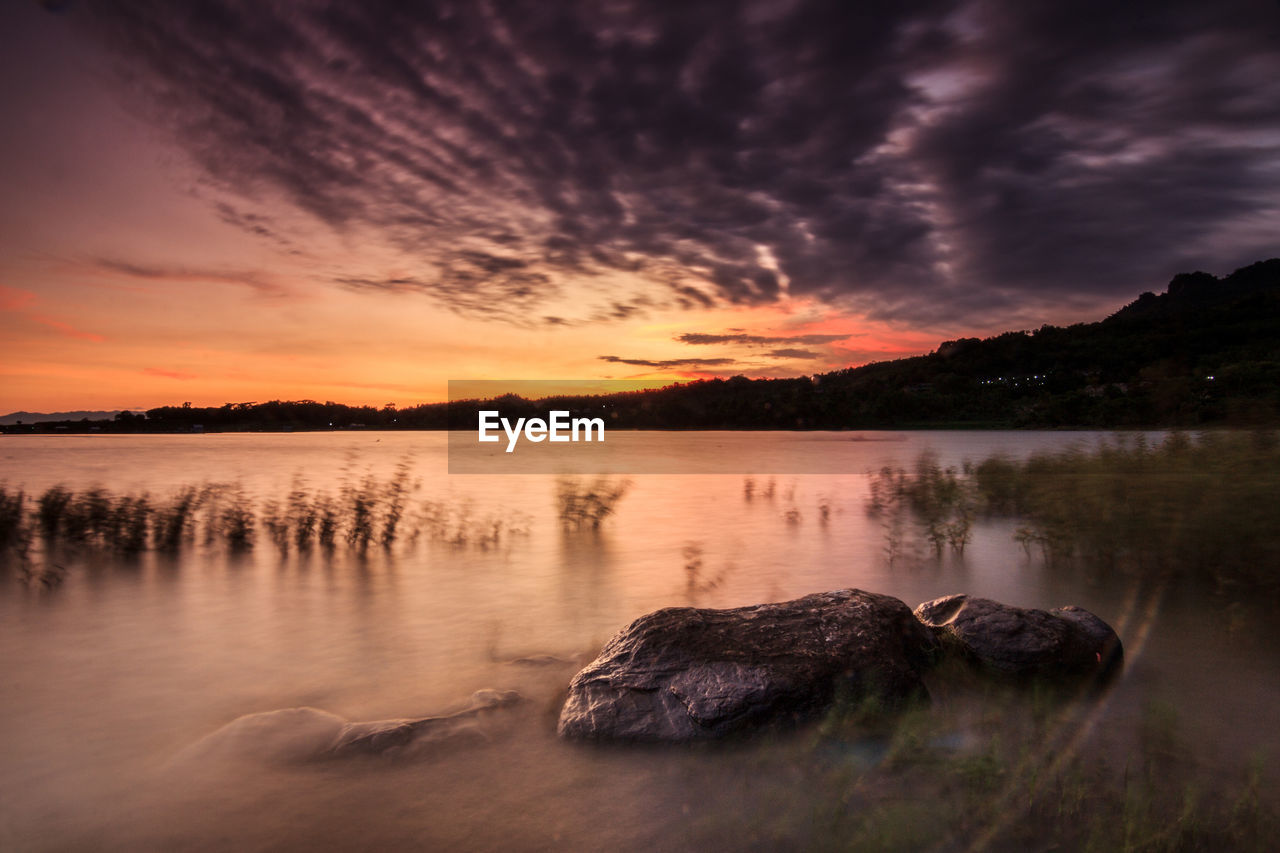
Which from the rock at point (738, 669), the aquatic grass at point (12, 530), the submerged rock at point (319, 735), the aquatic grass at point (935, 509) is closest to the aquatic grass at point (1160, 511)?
the aquatic grass at point (935, 509)

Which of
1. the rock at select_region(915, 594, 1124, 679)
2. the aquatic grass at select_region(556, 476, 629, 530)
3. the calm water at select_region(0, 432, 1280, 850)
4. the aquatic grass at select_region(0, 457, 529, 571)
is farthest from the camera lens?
the aquatic grass at select_region(556, 476, 629, 530)

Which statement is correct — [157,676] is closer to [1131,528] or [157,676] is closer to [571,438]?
[1131,528]

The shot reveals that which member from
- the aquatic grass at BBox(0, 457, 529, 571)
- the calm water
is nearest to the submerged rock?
the calm water

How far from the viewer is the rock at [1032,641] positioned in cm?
637

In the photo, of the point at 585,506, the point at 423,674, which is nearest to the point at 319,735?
the point at 423,674

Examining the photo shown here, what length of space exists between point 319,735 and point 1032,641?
685 centimetres

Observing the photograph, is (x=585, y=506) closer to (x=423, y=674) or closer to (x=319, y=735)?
(x=423, y=674)

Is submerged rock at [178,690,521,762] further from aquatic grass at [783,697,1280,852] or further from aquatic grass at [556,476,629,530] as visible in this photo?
aquatic grass at [556,476,629,530]

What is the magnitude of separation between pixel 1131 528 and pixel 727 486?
19.6 m

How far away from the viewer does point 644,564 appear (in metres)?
13.5

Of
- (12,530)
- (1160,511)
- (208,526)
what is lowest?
Result: (208,526)

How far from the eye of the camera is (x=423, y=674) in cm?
753

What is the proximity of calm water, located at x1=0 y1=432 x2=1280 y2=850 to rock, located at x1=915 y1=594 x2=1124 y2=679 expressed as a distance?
41 centimetres

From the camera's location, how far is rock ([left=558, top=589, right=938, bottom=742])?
5.47m
